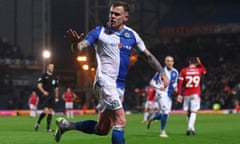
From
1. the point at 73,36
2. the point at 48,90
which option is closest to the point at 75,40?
the point at 73,36

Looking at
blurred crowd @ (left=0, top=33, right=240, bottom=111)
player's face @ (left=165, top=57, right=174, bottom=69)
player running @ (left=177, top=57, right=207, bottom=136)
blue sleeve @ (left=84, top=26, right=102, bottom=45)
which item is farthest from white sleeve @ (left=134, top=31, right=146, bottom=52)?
blurred crowd @ (left=0, top=33, right=240, bottom=111)

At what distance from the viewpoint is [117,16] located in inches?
325

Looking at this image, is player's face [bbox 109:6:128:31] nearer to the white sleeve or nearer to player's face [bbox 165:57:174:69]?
the white sleeve

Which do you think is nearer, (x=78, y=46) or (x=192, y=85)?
(x=78, y=46)

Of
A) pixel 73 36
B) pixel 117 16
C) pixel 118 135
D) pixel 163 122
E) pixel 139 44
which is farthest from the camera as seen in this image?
pixel 163 122

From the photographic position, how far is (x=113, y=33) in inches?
328

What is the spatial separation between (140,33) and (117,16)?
40.3m

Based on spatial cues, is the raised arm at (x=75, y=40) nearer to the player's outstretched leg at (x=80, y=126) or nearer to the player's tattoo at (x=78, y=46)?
the player's tattoo at (x=78, y=46)

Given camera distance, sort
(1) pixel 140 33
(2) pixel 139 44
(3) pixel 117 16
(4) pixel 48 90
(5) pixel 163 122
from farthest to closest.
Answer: (1) pixel 140 33 → (4) pixel 48 90 → (5) pixel 163 122 → (2) pixel 139 44 → (3) pixel 117 16

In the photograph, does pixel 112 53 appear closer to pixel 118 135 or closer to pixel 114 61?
pixel 114 61

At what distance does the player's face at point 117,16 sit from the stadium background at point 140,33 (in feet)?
110

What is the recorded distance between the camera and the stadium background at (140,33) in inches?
1826

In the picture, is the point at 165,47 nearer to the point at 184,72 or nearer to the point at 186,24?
the point at 186,24

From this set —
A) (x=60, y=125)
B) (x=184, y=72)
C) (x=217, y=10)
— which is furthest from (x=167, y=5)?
(x=60, y=125)
